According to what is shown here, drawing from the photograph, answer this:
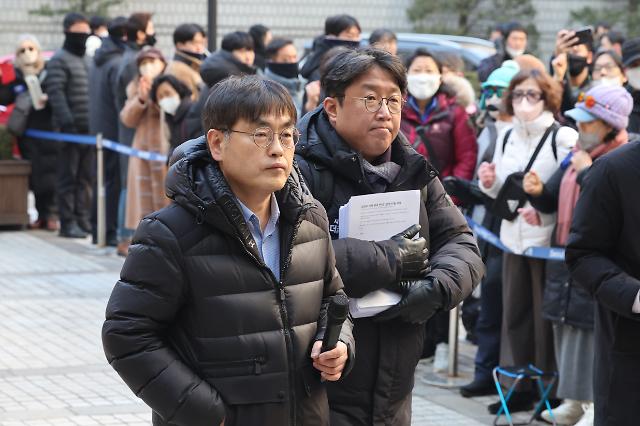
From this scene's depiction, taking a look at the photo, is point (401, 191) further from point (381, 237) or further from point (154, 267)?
point (154, 267)

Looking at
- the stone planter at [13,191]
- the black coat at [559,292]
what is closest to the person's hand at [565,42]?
the black coat at [559,292]

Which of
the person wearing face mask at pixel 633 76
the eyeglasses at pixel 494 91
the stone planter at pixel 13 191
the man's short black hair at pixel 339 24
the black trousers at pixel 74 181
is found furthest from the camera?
the stone planter at pixel 13 191

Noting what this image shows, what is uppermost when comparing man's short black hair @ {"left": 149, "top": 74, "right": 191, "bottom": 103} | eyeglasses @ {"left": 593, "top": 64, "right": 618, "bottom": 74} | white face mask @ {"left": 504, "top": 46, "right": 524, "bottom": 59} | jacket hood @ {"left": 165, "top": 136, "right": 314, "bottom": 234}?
jacket hood @ {"left": 165, "top": 136, "right": 314, "bottom": 234}

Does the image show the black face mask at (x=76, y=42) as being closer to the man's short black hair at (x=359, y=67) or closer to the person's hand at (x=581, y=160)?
the person's hand at (x=581, y=160)

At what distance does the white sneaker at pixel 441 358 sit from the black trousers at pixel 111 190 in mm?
5796

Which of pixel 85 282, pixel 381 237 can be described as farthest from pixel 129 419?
pixel 85 282

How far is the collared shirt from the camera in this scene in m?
3.81

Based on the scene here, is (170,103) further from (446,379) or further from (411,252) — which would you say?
(411,252)

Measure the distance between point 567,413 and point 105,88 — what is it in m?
7.55

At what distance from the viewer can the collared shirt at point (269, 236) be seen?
12.5 ft

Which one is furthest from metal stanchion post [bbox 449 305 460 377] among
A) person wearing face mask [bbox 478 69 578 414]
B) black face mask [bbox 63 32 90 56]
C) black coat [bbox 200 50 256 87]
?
black face mask [bbox 63 32 90 56]

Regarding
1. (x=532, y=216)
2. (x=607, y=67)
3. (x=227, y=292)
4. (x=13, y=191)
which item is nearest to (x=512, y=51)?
(x=607, y=67)

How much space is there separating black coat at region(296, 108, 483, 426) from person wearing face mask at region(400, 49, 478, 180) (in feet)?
13.5

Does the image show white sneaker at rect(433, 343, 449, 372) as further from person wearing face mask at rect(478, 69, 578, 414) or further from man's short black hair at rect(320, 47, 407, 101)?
man's short black hair at rect(320, 47, 407, 101)
